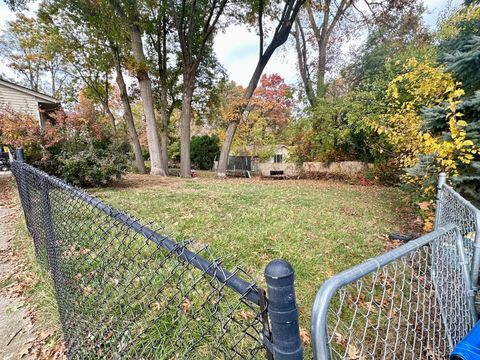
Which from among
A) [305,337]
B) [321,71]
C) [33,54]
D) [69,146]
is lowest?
[305,337]

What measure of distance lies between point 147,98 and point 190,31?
3.59 m

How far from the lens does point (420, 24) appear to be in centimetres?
1104

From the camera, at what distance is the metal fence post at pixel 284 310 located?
0.53 metres

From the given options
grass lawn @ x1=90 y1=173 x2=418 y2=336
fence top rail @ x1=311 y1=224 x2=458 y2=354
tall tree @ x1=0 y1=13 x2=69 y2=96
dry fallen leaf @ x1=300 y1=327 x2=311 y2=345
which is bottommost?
dry fallen leaf @ x1=300 y1=327 x2=311 y2=345

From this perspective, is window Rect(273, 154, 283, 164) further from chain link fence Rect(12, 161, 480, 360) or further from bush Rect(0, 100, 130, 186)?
chain link fence Rect(12, 161, 480, 360)

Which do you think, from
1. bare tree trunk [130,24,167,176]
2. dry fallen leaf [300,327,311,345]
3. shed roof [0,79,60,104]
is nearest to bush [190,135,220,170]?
bare tree trunk [130,24,167,176]

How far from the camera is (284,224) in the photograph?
410 cm

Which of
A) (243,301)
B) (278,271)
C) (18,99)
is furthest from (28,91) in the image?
(278,271)

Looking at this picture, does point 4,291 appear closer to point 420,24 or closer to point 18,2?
point 18,2

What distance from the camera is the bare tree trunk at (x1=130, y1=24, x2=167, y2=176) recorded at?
397 inches

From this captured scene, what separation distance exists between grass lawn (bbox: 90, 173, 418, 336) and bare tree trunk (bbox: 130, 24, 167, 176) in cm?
470

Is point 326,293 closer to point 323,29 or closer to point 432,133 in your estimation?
point 432,133

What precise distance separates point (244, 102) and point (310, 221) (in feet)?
28.5

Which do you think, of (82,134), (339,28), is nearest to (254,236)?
(82,134)
